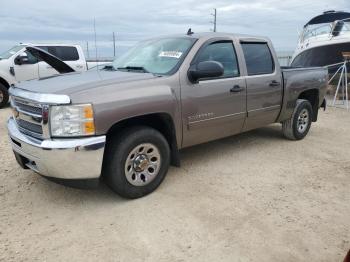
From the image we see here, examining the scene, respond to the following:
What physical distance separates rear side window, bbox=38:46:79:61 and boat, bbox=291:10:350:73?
9.53 metres

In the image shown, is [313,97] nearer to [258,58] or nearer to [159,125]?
[258,58]

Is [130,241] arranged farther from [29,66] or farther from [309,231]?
[29,66]

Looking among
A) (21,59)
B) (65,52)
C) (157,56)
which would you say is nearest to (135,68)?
(157,56)

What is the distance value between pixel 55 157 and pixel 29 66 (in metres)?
8.52

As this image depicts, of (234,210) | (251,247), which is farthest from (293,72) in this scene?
(251,247)

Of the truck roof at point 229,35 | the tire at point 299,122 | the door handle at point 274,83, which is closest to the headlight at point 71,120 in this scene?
the truck roof at point 229,35

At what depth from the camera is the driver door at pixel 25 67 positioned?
10.7 metres

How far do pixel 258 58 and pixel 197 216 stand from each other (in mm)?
2945

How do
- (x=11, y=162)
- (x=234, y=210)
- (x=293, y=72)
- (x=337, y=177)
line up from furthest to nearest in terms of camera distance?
(x=293, y=72)
(x=11, y=162)
(x=337, y=177)
(x=234, y=210)

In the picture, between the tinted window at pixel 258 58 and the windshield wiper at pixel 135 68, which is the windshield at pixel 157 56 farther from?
the tinted window at pixel 258 58

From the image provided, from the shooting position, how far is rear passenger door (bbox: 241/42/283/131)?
17.1ft

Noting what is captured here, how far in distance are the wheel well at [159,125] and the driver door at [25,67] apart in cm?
802

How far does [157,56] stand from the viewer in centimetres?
464

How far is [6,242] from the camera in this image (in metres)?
3.19
